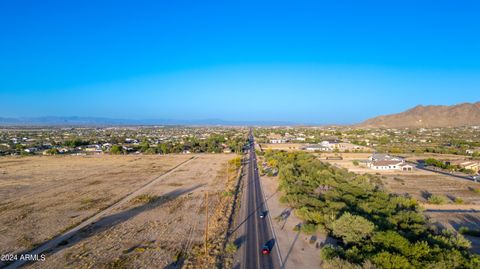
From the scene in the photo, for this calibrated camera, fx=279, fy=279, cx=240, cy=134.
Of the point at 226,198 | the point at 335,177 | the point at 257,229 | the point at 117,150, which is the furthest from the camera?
the point at 117,150

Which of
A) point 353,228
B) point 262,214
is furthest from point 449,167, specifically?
point 353,228

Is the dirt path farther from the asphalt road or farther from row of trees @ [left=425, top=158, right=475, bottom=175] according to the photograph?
row of trees @ [left=425, top=158, right=475, bottom=175]

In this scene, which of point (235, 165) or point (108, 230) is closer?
point (108, 230)

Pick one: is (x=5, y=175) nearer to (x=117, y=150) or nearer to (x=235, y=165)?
(x=117, y=150)

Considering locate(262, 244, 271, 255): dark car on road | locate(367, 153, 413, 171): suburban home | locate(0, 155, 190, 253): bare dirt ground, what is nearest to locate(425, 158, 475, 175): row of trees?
locate(367, 153, 413, 171): suburban home

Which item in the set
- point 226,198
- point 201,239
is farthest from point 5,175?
point 201,239

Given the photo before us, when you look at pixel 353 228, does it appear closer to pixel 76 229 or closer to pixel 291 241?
pixel 291 241

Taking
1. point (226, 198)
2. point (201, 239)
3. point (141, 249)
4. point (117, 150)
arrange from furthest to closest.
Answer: point (117, 150) < point (226, 198) < point (201, 239) < point (141, 249)
